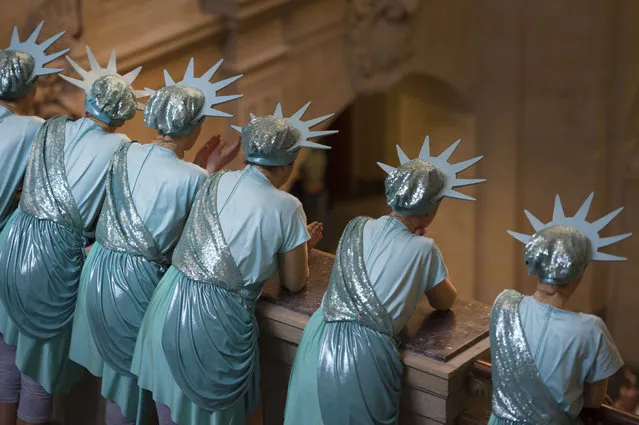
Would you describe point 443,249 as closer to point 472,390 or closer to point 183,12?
point 183,12

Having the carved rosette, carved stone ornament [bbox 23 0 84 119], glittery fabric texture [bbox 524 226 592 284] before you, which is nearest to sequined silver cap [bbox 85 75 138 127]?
carved stone ornament [bbox 23 0 84 119]

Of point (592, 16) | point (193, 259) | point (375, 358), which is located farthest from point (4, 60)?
point (592, 16)

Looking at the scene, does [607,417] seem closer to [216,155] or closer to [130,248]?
[130,248]

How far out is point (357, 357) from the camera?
11.9 feet

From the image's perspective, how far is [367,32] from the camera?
9.23 m

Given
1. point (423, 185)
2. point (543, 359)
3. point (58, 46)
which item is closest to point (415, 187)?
point (423, 185)

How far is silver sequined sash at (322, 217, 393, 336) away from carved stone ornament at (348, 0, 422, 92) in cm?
563

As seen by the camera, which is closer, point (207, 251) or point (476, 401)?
point (476, 401)

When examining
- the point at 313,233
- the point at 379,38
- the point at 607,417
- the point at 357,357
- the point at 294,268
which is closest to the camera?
the point at 607,417

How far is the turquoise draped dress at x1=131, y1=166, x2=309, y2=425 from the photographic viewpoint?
3.92 meters

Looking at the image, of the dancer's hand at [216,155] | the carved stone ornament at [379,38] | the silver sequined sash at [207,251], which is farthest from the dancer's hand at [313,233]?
the carved stone ornament at [379,38]

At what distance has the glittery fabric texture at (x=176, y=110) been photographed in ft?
13.7

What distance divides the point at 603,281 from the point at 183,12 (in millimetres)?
3727

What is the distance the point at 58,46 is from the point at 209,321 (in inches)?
109
